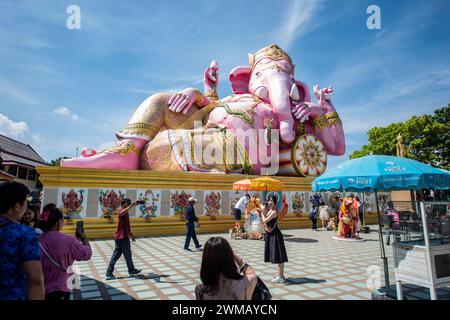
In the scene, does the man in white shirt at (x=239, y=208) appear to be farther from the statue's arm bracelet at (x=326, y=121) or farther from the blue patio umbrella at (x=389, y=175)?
the statue's arm bracelet at (x=326, y=121)

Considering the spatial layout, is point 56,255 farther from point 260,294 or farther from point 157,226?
point 157,226

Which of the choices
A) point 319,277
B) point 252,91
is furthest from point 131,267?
point 252,91

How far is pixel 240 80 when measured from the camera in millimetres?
16094

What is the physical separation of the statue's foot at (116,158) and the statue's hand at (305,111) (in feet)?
24.6

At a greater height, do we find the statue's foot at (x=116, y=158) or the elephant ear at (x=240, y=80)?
the elephant ear at (x=240, y=80)

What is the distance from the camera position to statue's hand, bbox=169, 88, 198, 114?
494 inches

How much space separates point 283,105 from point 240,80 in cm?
380

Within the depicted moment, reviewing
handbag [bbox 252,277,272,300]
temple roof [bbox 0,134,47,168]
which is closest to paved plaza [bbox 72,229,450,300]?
handbag [bbox 252,277,272,300]

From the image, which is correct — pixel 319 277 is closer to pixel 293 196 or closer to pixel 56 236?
pixel 56 236

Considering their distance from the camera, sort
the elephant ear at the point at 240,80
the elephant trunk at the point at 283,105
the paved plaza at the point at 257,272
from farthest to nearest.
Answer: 1. the elephant ear at the point at 240,80
2. the elephant trunk at the point at 283,105
3. the paved plaza at the point at 257,272

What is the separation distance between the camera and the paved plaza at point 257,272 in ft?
13.5

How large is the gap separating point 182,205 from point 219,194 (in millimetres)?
1640

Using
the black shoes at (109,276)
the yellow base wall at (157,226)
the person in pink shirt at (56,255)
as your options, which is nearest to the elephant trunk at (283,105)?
the yellow base wall at (157,226)

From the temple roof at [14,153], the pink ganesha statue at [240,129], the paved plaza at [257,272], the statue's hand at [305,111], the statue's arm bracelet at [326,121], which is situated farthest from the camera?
the temple roof at [14,153]
